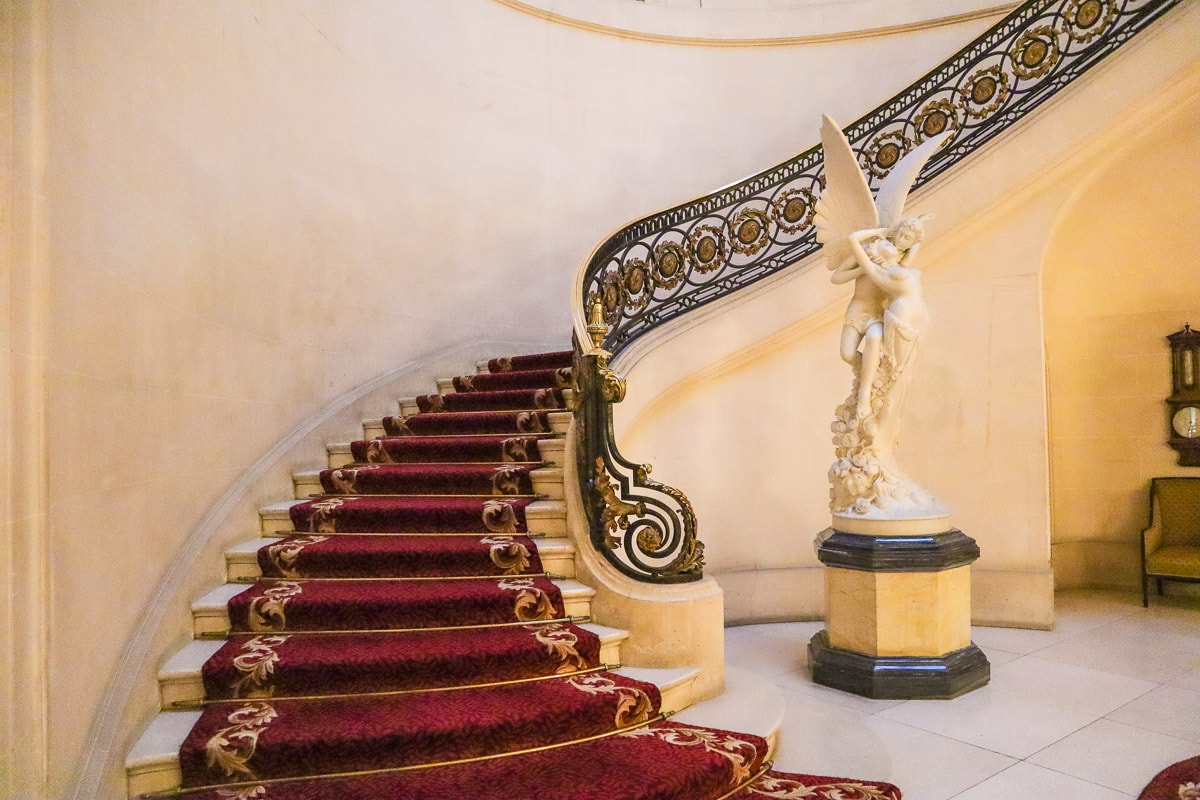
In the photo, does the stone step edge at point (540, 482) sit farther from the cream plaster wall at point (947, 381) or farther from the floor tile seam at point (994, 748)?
the floor tile seam at point (994, 748)

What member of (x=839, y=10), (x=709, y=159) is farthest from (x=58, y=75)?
(x=839, y=10)

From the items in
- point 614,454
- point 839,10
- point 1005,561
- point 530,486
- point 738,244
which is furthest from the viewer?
point 839,10

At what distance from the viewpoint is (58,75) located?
1.81 m

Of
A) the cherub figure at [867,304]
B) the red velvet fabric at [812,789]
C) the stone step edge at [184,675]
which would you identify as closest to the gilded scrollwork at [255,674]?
the stone step edge at [184,675]

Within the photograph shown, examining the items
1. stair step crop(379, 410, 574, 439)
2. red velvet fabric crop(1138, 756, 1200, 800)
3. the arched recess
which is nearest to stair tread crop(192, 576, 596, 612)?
stair step crop(379, 410, 574, 439)

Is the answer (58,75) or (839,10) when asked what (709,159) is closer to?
Answer: (839,10)

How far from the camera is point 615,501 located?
2.75 meters

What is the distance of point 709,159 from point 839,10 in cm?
171

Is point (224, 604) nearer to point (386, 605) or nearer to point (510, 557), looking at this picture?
point (386, 605)

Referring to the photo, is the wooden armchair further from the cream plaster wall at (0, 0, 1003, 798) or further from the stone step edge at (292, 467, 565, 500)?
the stone step edge at (292, 467, 565, 500)

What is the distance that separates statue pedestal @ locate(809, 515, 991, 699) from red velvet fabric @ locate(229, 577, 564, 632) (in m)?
1.48

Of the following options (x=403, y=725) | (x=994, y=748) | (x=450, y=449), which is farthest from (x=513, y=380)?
(x=994, y=748)

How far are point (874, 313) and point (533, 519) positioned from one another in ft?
6.17

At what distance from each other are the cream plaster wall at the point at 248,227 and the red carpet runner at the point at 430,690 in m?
0.29
